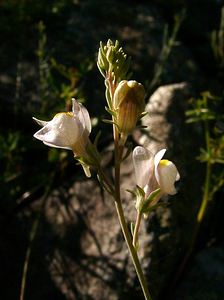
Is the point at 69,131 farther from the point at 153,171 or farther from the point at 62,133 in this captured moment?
the point at 153,171

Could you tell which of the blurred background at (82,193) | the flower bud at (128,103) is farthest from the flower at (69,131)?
the blurred background at (82,193)

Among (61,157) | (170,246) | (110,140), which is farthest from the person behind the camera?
(110,140)

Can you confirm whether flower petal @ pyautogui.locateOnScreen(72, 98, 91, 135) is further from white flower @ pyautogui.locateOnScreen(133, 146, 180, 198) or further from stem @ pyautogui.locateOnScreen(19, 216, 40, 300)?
stem @ pyautogui.locateOnScreen(19, 216, 40, 300)

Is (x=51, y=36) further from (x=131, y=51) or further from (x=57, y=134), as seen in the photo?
(x=57, y=134)

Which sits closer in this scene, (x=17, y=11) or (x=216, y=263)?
(x=216, y=263)

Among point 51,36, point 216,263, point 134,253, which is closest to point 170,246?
point 216,263

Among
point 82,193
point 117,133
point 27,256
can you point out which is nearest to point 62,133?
point 117,133

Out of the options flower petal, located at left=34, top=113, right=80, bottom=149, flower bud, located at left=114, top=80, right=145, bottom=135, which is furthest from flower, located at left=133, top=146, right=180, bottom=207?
flower petal, located at left=34, top=113, right=80, bottom=149
